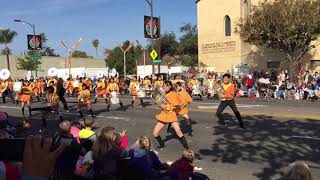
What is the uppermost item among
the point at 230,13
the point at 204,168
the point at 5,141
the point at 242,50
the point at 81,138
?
the point at 230,13

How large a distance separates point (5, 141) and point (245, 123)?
12406 mm

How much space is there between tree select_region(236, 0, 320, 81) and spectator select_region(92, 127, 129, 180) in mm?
29130

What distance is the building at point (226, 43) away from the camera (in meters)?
46.2

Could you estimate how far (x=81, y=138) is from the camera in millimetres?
8344

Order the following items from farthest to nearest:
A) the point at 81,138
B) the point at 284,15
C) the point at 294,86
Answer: the point at 284,15, the point at 294,86, the point at 81,138

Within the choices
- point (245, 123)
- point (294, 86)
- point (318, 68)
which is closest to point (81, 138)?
point (245, 123)

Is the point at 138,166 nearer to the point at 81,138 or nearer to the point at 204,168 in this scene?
the point at 81,138

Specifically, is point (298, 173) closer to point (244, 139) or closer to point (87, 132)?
point (87, 132)

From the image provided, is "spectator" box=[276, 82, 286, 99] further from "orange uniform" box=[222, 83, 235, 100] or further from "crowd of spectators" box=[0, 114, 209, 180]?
"crowd of spectators" box=[0, 114, 209, 180]

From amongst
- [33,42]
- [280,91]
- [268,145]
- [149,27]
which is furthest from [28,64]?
[268,145]

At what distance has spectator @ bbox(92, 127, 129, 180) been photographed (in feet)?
21.4

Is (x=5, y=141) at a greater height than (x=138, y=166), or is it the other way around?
(x=5, y=141)

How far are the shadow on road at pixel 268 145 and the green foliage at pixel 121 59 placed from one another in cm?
6817

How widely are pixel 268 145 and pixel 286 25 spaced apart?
24.0 metres
